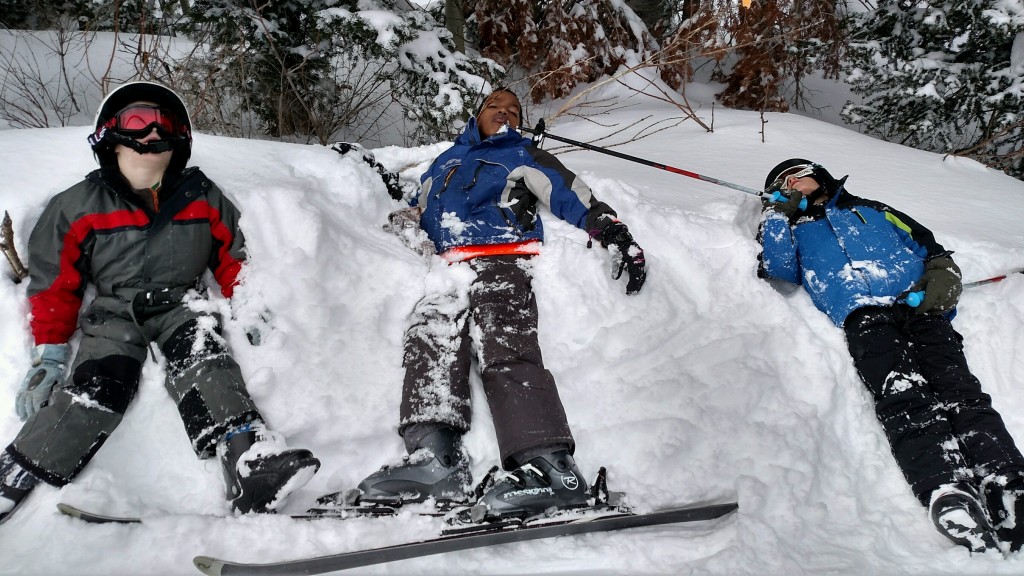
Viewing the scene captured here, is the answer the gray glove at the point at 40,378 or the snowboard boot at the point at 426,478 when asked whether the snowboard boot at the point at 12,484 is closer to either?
the gray glove at the point at 40,378

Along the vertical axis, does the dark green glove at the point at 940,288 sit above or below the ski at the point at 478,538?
above

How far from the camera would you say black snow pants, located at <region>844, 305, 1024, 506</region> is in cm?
216

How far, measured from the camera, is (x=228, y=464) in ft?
6.43

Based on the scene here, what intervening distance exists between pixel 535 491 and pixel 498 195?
5.72 feet

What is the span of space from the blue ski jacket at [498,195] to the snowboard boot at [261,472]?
4.57ft

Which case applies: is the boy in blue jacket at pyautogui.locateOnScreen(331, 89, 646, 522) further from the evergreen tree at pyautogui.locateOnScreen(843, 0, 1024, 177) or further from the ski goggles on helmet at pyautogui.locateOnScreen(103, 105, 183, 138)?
the evergreen tree at pyautogui.locateOnScreen(843, 0, 1024, 177)

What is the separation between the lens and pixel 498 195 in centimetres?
317

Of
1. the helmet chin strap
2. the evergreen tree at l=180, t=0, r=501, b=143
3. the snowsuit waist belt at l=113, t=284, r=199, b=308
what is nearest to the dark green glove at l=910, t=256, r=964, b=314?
the snowsuit waist belt at l=113, t=284, r=199, b=308

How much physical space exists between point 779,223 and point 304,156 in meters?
2.78

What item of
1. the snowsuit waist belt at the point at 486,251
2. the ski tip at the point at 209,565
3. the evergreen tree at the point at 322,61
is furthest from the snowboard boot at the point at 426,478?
the evergreen tree at the point at 322,61

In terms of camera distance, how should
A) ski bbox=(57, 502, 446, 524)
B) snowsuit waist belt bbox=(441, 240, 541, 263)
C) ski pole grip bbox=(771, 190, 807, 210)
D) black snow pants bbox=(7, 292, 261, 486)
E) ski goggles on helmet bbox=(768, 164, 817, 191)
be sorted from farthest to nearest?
1. ski goggles on helmet bbox=(768, 164, 817, 191)
2. ski pole grip bbox=(771, 190, 807, 210)
3. snowsuit waist belt bbox=(441, 240, 541, 263)
4. black snow pants bbox=(7, 292, 261, 486)
5. ski bbox=(57, 502, 446, 524)

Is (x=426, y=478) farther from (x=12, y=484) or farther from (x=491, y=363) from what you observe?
(x=12, y=484)

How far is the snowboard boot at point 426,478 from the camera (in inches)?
78.8

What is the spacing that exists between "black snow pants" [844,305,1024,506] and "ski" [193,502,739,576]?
0.88 metres
